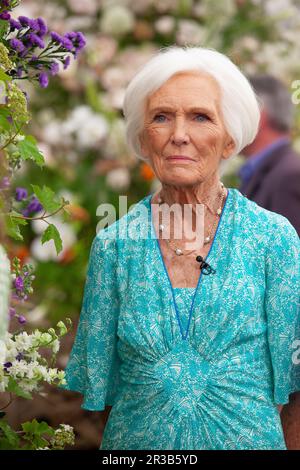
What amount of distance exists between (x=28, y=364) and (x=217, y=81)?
3.25ft

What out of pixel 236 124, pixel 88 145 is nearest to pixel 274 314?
pixel 236 124

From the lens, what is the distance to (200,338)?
10.0 feet

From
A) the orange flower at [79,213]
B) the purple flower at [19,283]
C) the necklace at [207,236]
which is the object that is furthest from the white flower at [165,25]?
the purple flower at [19,283]

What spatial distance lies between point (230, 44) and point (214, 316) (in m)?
4.49

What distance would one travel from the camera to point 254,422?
304 cm

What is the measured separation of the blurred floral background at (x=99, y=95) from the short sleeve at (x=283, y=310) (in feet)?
11.7

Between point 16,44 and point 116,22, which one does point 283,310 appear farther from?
point 116,22

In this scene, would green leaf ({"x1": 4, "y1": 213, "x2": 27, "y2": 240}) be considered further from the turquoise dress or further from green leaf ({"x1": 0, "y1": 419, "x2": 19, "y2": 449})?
green leaf ({"x1": 0, "y1": 419, "x2": 19, "y2": 449})

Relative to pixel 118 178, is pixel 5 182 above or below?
below

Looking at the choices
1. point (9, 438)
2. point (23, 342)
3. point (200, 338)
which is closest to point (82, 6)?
point (200, 338)

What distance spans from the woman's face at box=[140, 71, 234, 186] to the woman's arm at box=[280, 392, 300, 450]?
2.41ft

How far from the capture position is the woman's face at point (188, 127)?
10.2 ft

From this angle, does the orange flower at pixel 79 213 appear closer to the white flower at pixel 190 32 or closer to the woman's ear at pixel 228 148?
the white flower at pixel 190 32

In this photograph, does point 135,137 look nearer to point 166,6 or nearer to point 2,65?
point 2,65
